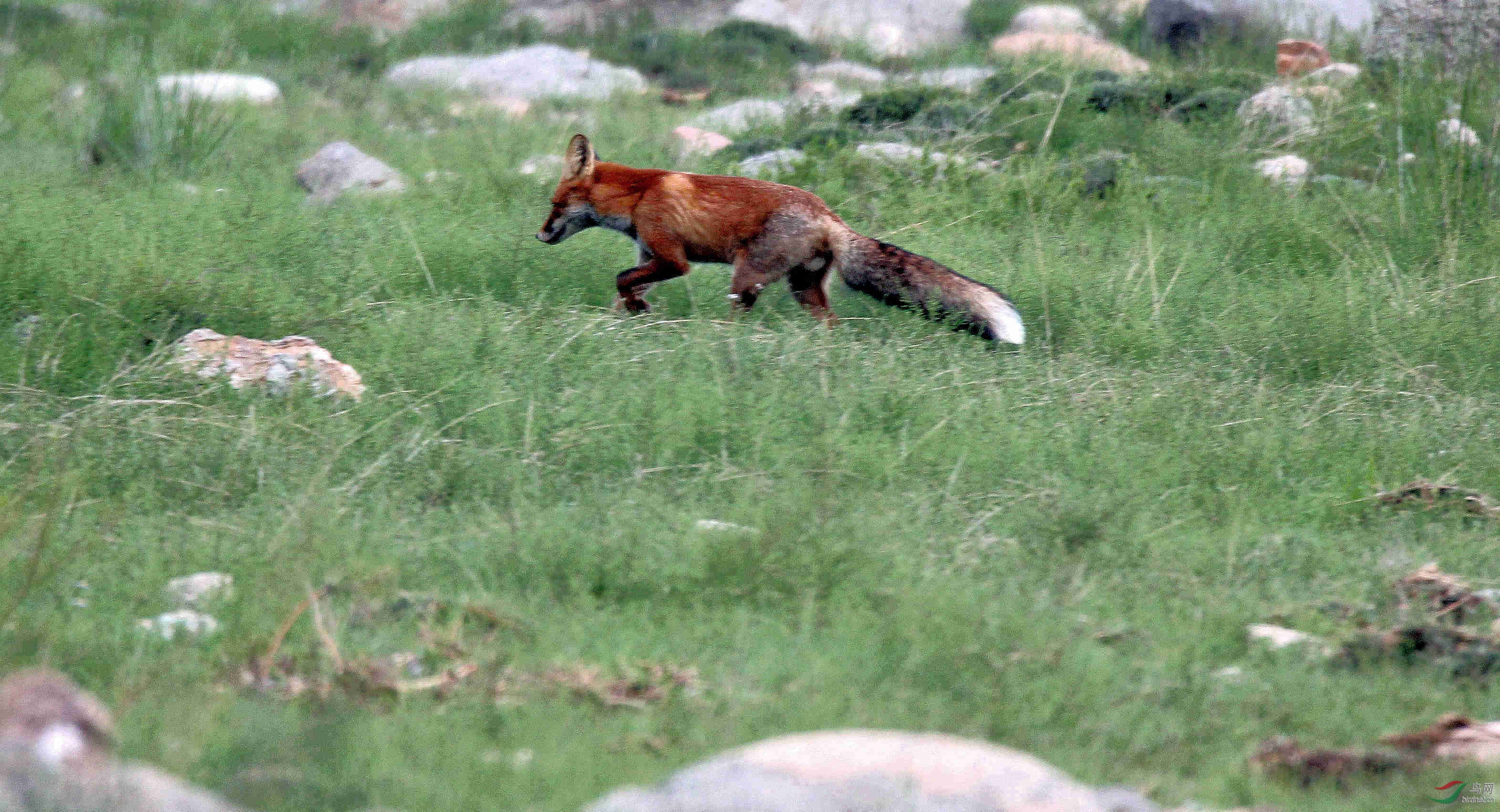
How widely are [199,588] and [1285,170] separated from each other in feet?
22.8

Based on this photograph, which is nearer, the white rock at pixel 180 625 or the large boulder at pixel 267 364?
the white rock at pixel 180 625

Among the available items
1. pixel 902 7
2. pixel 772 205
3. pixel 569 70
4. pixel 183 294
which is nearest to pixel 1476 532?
pixel 772 205

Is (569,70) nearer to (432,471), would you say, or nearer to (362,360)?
(362,360)

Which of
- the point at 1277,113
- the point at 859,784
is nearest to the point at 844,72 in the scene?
the point at 1277,113

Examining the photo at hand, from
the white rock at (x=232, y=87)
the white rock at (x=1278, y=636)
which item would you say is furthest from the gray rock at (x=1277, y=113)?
the white rock at (x=232, y=87)

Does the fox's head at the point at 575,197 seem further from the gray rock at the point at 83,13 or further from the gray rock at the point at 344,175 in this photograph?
the gray rock at the point at 83,13

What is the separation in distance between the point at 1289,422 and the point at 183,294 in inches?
161

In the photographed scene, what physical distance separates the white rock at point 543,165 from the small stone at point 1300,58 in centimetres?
616

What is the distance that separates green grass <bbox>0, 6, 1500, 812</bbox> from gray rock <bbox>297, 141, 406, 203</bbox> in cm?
37

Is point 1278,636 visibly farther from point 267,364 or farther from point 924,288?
point 267,364

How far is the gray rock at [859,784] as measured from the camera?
2.31 m

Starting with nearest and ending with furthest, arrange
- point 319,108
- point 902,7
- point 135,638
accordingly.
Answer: point 135,638 → point 319,108 → point 902,7

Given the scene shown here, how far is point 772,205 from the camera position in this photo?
20.5 ft

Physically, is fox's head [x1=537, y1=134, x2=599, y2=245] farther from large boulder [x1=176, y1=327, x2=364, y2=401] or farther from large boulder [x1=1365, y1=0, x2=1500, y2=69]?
large boulder [x1=1365, y1=0, x2=1500, y2=69]
